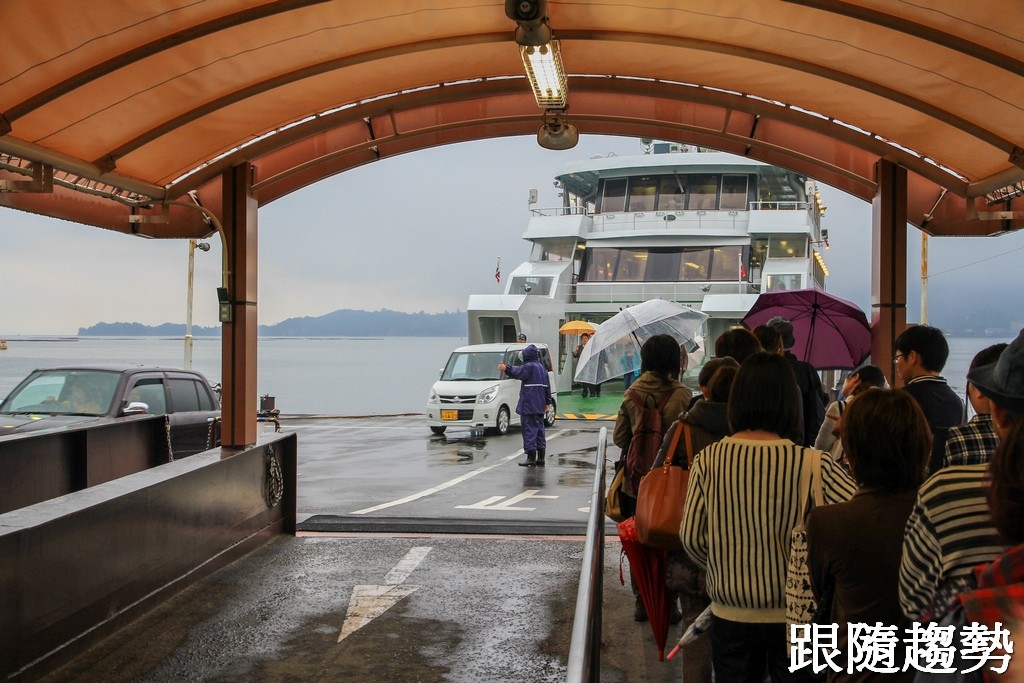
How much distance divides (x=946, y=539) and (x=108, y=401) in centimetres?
1052

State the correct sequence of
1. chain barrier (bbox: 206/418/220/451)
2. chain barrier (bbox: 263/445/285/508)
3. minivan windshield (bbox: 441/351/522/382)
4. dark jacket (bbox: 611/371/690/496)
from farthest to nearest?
minivan windshield (bbox: 441/351/522/382) < chain barrier (bbox: 206/418/220/451) < chain barrier (bbox: 263/445/285/508) < dark jacket (bbox: 611/371/690/496)

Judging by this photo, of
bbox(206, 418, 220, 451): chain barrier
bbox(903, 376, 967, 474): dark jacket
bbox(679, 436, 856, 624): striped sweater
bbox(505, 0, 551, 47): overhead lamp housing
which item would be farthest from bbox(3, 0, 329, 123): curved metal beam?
bbox(206, 418, 220, 451): chain barrier

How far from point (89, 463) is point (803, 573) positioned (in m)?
7.27

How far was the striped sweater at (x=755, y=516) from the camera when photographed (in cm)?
311

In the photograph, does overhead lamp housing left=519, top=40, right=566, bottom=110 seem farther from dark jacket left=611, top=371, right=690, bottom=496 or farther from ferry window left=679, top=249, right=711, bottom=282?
ferry window left=679, top=249, right=711, bottom=282

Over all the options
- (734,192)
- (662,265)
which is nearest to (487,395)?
(662,265)

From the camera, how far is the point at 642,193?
103 feet

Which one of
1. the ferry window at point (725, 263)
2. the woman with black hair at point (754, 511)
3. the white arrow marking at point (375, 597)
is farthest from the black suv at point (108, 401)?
the ferry window at point (725, 263)

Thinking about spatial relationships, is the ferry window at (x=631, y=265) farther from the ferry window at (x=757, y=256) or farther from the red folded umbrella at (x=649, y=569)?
the red folded umbrella at (x=649, y=569)

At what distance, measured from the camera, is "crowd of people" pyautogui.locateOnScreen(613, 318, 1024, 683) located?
1.81 meters

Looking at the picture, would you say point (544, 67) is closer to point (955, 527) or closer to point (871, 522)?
point (871, 522)

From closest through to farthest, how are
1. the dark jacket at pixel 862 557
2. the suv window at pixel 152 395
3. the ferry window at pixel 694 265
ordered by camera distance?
the dark jacket at pixel 862 557
the suv window at pixel 152 395
the ferry window at pixel 694 265

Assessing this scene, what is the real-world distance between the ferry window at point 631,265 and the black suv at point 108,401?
63.8 ft

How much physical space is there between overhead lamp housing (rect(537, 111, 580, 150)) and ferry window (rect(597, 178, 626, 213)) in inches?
954
